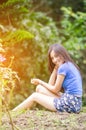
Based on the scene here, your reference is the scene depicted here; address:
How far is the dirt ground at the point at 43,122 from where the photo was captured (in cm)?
514

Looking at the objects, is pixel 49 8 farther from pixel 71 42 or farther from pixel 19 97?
pixel 19 97

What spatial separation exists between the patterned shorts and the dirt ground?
689 millimetres

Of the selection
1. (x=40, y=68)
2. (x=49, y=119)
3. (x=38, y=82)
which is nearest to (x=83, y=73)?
(x=40, y=68)

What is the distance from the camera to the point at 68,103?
22.1ft

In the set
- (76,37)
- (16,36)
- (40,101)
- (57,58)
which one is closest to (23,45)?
(16,36)

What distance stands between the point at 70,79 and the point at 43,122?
1.56 meters

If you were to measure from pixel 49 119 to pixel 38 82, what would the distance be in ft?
4.71

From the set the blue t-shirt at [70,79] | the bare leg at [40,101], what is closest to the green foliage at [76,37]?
the blue t-shirt at [70,79]

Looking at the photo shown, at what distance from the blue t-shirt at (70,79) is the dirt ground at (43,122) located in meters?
0.84

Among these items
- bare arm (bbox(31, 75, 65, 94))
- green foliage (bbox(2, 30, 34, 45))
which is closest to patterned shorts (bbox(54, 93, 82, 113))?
bare arm (bbox(31, 75, 65, 94))

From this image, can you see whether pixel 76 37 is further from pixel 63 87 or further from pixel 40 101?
pixel 40 101

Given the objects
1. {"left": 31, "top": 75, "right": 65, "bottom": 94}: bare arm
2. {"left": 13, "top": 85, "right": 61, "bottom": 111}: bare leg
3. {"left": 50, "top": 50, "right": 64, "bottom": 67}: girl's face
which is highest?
{"left": 50, "top": 50, "right": 64, "bottom": 67}: girl's face

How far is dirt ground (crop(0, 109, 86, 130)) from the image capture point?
16.9ft

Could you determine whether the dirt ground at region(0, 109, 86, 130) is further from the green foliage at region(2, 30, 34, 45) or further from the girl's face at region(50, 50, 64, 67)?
the green foliage at region(2, 30, 34, 45)
